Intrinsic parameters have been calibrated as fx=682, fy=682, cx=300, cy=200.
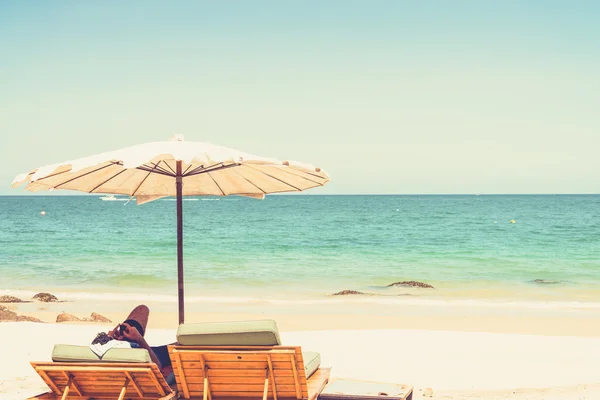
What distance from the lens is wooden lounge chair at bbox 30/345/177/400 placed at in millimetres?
4391

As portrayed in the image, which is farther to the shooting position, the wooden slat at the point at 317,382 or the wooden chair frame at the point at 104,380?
the wooden slat at the point at 317,382

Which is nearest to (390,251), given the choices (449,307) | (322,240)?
(322,240)

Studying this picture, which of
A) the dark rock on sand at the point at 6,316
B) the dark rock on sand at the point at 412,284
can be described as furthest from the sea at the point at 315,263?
the dark rock on sand at the point at 6,316

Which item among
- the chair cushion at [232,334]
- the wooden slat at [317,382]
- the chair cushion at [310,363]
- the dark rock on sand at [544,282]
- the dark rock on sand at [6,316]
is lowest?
the dark rock on sand at [544,282]

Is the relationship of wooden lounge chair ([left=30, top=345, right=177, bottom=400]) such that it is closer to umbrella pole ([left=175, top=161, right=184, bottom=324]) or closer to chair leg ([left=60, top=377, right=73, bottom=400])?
chair leg ([left=60, top=377, right=73, bottom=400])

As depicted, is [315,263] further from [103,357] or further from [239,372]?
[103,357]

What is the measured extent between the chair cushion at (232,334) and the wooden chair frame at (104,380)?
0.29 metres

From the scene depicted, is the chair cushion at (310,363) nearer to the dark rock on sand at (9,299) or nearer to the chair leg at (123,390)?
the chair leg at (123,390)

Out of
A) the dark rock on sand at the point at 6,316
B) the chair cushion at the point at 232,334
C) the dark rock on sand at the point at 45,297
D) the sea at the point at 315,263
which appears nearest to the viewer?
the chair cushion at the point at 232,334

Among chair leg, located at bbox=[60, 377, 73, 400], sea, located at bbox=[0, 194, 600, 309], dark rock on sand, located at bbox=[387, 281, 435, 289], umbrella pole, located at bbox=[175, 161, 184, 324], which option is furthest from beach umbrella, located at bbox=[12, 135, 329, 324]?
dark rock on sand, located at bbox=[387, 281, 435, 289]

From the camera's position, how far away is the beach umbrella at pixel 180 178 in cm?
516

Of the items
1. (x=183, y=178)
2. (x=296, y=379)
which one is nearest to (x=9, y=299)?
(x=183, y=178)

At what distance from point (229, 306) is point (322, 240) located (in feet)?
73.6

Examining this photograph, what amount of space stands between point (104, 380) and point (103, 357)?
0.64 ft
